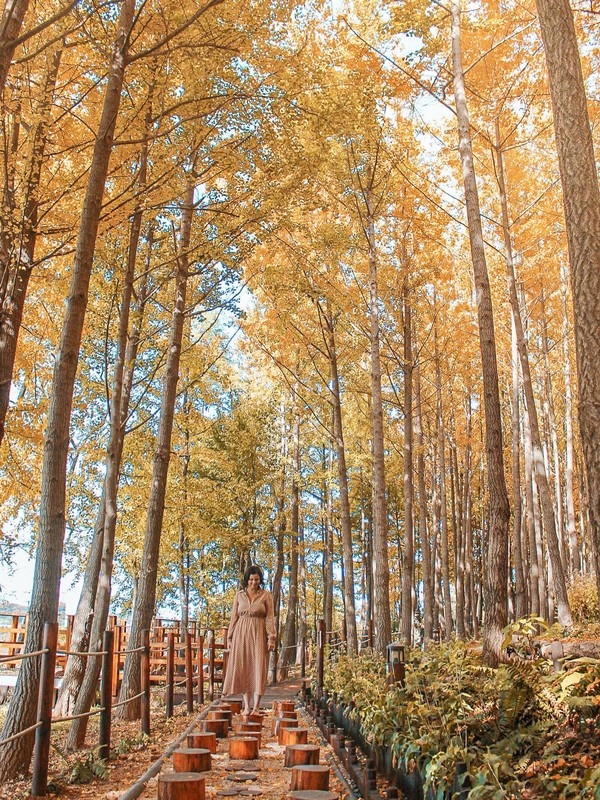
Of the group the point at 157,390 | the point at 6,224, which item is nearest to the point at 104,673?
the point at 6,224

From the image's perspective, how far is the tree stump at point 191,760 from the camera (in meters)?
4.28

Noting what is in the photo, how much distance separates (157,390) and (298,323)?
5.12m

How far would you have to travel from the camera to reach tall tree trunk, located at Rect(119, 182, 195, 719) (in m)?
9.12

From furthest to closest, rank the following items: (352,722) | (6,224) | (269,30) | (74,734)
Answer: (269,30), (6,224), (74,734), (352,722)

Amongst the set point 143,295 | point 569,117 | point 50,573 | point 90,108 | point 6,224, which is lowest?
point 50,573

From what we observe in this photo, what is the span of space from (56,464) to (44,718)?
190cm

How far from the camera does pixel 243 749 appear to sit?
5.19m

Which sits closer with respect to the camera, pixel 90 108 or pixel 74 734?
pixel 74 734

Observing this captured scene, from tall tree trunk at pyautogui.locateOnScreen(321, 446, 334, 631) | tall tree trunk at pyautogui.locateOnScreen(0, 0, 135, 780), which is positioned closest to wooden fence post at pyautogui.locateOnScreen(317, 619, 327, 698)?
tall tree trunk at pyautogui.locateOnScreen(0, 0, 135, 780)

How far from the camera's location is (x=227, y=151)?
935cm

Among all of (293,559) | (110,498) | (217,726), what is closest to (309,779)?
(217,726)

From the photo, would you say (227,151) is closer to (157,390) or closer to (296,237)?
(296,237)

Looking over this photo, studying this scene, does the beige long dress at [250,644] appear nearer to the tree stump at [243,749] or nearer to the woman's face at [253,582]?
the woman's face at [253,582]

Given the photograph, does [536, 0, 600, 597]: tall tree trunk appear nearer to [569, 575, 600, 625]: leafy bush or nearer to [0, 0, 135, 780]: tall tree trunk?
[0, 0, 135, 780]: tall tree trunk
